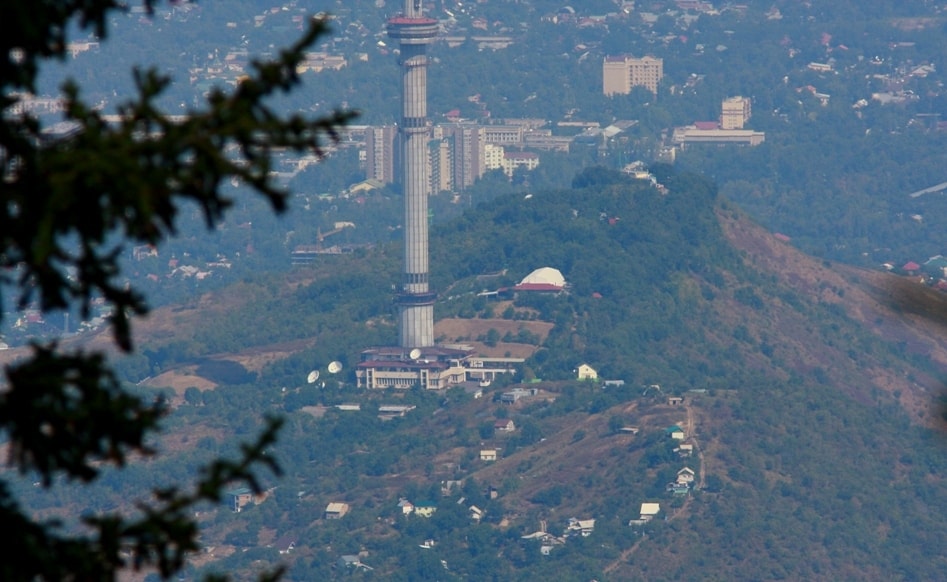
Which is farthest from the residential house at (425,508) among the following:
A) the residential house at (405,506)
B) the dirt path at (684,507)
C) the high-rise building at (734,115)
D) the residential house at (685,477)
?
the high-rise building at (734,115)

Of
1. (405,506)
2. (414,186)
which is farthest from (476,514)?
(414,186)

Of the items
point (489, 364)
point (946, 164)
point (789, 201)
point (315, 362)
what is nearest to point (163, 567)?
point (489, 364)

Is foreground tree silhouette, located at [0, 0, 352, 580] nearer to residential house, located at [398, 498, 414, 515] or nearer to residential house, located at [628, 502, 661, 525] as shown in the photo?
residential house, located at [628, 502, 661, 525]

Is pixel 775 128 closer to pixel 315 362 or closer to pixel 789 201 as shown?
pixel 789 201

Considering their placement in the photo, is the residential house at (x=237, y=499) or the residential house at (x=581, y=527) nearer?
the residential house at (x=581, y=527)

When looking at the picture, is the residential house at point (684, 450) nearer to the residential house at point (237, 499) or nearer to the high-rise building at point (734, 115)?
the residential house at point (237, 499)

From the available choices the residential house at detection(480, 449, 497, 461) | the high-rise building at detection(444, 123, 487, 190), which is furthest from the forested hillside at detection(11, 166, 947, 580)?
the high-rise building at detection(444, 123, 487, 190)
